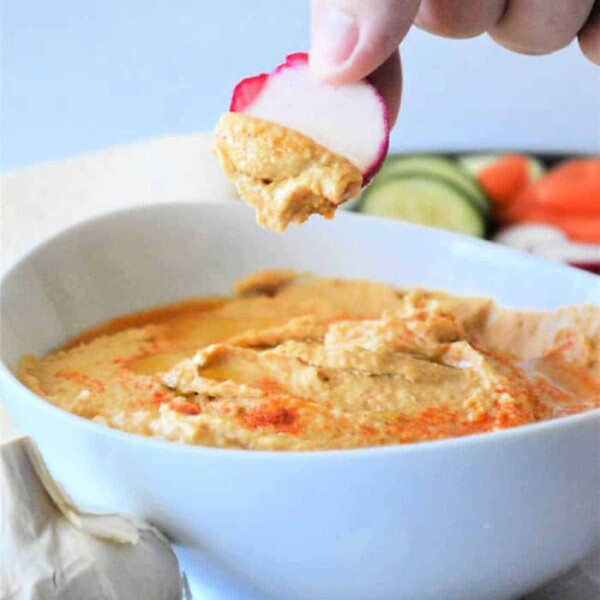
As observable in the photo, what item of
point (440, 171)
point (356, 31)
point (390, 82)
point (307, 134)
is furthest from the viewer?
point (440, 171)

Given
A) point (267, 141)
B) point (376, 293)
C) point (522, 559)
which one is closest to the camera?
point (522, 559)

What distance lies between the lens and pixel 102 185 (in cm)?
274

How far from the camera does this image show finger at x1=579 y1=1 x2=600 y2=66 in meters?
1.82

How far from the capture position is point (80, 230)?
1866mm

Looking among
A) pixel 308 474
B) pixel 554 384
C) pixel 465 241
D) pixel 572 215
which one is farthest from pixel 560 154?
pixel 308 474

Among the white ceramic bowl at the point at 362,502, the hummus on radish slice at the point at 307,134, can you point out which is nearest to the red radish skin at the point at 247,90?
the hummus on radish slice at the point at 307,134

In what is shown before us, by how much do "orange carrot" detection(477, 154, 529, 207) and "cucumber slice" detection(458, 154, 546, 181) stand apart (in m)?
0.01

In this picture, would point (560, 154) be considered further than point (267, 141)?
Yes

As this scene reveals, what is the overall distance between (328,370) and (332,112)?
0.32 metres

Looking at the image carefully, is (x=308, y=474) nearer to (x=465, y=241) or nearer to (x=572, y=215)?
(x=465, y=241)

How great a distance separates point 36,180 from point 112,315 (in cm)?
89

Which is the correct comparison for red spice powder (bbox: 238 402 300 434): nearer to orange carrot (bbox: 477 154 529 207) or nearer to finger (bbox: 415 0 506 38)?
finger (bbox: 415 0 506 38)

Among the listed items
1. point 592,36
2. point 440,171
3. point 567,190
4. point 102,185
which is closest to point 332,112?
point 592,36

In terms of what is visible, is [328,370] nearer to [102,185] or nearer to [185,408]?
[185,408]
